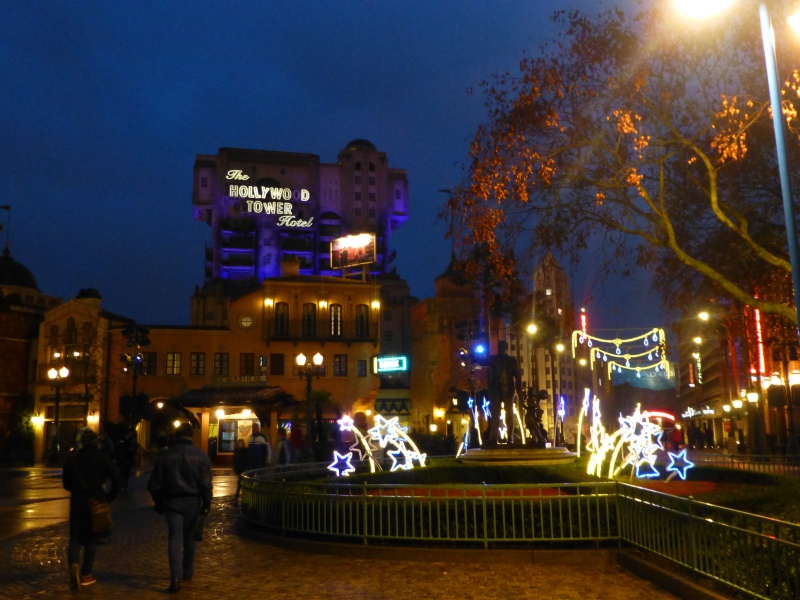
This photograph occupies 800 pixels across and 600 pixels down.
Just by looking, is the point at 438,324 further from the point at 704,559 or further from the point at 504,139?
the point at 704,559

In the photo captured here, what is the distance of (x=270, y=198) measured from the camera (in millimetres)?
96438

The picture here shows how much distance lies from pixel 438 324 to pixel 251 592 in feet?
202

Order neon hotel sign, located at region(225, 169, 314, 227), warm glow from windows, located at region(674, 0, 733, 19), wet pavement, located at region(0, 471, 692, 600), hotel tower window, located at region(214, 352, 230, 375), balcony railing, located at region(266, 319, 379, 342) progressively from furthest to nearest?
neon hotel sign, located at region(225, 169, 314, 227) → balcony railing, located at region(266, 319, 379, 342) → hotel tower window, located at region(214, 352, 230, 375) → warm glow from windows, located at region(674, 0, 733, 19) → wet pavement, located at region(0, 471, 692, 600)

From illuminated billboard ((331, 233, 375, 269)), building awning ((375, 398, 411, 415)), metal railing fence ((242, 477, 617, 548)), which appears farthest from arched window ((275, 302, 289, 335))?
metal railing fence ((242, 477, 617, 548))

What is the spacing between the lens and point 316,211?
99.8 meters

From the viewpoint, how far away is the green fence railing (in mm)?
7551

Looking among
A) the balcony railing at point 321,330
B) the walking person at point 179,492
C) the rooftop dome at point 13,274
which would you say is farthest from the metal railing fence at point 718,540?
the rooftop dome at point 13,274

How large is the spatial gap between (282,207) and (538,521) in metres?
88.8

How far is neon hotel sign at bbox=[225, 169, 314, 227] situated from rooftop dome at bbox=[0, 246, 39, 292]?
31.4 metres

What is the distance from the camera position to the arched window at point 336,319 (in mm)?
54188

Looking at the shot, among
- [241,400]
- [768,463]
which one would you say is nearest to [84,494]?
[768,463]

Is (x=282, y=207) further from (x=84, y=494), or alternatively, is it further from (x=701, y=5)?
(x=84, y=494)

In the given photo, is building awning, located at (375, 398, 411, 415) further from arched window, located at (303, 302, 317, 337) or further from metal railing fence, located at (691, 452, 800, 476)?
metal railing fence, located at (691, 452, 800, 476)

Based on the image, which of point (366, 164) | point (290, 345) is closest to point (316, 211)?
point (366, 164)
